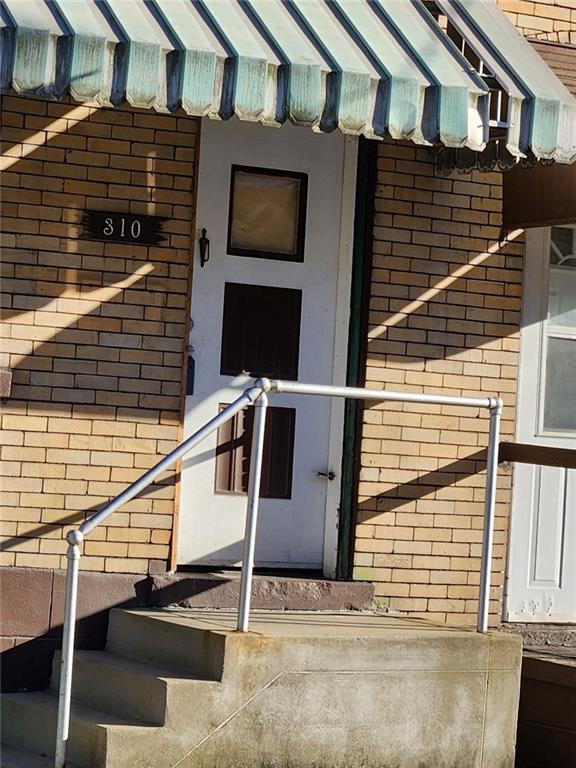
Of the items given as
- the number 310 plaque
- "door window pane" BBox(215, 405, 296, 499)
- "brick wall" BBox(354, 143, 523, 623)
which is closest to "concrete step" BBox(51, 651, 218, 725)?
"door window pane" BBox(215, 405, 296, 499)

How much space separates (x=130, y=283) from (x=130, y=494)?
171 centimetres

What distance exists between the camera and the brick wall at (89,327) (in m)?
6.48

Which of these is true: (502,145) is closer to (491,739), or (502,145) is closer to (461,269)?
(461,269)

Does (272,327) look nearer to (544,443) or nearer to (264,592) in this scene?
(264,592)

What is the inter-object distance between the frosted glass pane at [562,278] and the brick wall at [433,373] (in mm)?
347

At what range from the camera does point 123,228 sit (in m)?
6.60

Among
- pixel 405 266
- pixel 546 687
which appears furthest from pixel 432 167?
pixel 546 687

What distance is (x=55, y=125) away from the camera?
656 centimetres

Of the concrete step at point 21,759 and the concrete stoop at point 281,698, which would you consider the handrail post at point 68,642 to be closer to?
the concrete stoop at point 281,698

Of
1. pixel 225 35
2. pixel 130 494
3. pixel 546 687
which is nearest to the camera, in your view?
pixel 130 494

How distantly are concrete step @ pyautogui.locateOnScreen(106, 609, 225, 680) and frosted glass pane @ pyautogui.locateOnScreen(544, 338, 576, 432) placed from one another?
104 inches

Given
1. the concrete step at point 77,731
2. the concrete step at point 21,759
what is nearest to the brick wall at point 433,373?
the concrete step at point 77,731

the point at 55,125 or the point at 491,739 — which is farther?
the point at 55,125

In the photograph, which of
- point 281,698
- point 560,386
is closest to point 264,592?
point 281,698
